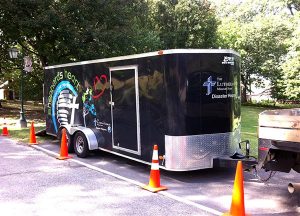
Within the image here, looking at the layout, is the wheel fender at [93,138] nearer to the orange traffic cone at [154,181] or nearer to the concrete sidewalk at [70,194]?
the concrete sidewalk at [70,194]

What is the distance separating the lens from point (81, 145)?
398 inches

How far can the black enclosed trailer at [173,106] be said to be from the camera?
23.8 ft

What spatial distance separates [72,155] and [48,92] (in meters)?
2.99

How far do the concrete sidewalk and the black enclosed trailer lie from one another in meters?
1.00

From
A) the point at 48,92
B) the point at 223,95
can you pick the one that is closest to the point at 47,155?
the point at 48,92

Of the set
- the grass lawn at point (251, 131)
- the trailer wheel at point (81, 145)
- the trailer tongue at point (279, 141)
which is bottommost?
the grass lawn at point (251, 131)

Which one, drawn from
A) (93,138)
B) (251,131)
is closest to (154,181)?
(93,138)

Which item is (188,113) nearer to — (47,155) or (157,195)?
(157,195)

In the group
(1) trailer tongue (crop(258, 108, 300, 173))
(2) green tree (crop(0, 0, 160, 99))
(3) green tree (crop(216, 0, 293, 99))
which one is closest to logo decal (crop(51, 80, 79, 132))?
(1) trailer tongue (crop(258, 108, 300, 173))

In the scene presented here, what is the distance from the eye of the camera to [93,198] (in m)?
6.46

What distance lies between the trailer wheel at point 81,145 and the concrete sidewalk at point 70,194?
779 millimetres

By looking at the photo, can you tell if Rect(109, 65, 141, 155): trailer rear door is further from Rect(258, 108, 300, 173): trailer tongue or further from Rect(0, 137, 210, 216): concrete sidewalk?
Rect(258, 108, 300, 173): trailer tongue

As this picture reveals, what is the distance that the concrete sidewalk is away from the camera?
5.84 m

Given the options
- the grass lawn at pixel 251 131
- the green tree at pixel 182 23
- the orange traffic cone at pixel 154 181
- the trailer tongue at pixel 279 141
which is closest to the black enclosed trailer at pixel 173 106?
the orange traffic cone at pixel 154 181
